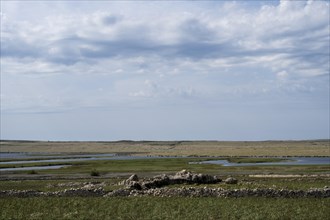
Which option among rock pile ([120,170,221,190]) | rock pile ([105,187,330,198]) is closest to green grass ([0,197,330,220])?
rock pile ([105,187,330,198])

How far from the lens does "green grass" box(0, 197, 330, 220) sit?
2812 cm

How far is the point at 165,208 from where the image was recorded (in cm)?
3097

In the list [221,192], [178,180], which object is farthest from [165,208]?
[178,180]

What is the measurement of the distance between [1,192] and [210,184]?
19.0 meters

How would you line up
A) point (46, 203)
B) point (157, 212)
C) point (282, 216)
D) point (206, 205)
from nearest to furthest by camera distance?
point (282, 216)
point (157, 212)
point (206, 205)
point (46, 203)

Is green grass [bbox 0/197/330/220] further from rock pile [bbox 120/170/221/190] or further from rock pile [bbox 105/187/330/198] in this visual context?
rock pile [bbox 120/170/221/190]

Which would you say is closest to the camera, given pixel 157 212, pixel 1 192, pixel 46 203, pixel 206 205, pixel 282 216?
pixel 282 216

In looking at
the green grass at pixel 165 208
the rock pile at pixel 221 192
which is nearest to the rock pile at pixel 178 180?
the rock pile at pixel 221 192

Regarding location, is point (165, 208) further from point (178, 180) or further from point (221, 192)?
point (178, 180)

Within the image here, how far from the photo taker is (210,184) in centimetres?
4178

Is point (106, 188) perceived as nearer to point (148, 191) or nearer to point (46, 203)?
point (148, 191)

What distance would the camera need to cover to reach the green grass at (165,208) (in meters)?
28.1

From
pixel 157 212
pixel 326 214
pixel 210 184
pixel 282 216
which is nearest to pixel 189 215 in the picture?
pixel 157 212

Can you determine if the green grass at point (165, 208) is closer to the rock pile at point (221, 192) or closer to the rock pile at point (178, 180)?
the rock pile at point (221, 192)
